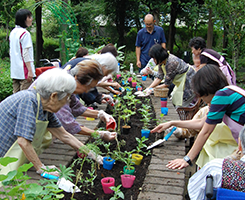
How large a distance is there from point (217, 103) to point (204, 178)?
732 mm

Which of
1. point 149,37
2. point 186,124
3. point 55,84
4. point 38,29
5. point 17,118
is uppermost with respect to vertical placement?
point 38,29

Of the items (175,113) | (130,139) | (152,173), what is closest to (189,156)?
(152,173)

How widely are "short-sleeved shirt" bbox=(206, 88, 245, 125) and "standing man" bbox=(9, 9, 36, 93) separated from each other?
3210mm

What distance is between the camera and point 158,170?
2.16 m

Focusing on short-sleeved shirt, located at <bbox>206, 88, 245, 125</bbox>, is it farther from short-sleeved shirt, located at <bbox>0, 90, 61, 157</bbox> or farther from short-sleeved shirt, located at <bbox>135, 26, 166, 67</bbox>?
short-sleeved shirt, located at <bbox>135, 26, 166, 67</bbox>

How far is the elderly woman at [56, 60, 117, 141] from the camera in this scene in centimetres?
239

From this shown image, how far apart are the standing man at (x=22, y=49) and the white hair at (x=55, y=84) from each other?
2531 millimetres

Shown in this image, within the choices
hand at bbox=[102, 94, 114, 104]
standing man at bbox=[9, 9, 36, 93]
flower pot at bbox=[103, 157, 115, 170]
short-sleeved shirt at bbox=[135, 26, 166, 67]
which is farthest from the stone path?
short-sleeved shirt at bbox=[135, 26, 166, 67]

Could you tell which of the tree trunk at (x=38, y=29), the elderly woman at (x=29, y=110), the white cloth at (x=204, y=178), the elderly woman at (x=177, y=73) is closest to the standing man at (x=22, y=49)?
the elderly woman at (x=177, y=73)

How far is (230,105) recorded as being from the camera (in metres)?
1.94

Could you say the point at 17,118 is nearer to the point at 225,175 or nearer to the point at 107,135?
the point at 107,135

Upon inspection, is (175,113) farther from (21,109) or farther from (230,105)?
(21,109)

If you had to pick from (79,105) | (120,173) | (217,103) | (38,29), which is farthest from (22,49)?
(38,29)

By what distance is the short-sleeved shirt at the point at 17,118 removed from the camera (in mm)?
1838
